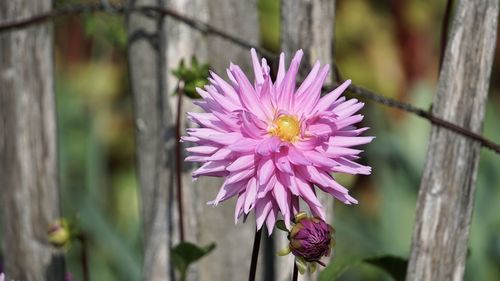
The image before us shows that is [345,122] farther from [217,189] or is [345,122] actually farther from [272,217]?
[217,189]

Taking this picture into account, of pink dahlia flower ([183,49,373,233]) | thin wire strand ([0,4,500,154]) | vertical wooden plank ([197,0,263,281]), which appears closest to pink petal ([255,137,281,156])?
pink dahlia flower ([183,49,373,233])

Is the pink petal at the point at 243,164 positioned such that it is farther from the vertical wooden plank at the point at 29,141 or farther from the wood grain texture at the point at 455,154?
the vertical wooden plank at the point at 29,141

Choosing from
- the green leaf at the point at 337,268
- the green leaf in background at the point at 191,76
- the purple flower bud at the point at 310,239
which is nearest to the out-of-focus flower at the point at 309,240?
the purple flower bud at the point at 310,239

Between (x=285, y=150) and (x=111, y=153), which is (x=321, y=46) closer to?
(x=285, y=150)

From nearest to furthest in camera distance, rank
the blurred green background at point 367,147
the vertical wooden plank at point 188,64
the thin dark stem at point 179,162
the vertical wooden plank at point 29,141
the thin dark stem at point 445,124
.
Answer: the thin dark stem at point 445,124, the thin dark stem at point 179,162, the vertical wooden plank at point 188,64, the vertical wooden plank at point 29,141, the blurred green background at point 367,147

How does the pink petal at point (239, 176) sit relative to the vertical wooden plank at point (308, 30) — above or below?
below

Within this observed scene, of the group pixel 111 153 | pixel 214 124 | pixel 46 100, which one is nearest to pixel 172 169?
pixel 46 100

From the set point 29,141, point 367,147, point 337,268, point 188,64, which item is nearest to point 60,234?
point 29,141

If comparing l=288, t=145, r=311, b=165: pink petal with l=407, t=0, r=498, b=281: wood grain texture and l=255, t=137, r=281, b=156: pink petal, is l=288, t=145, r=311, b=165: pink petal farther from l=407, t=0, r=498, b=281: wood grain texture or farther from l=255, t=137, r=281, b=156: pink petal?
l=407, t=0, r=498, b=281: wood grain texture
